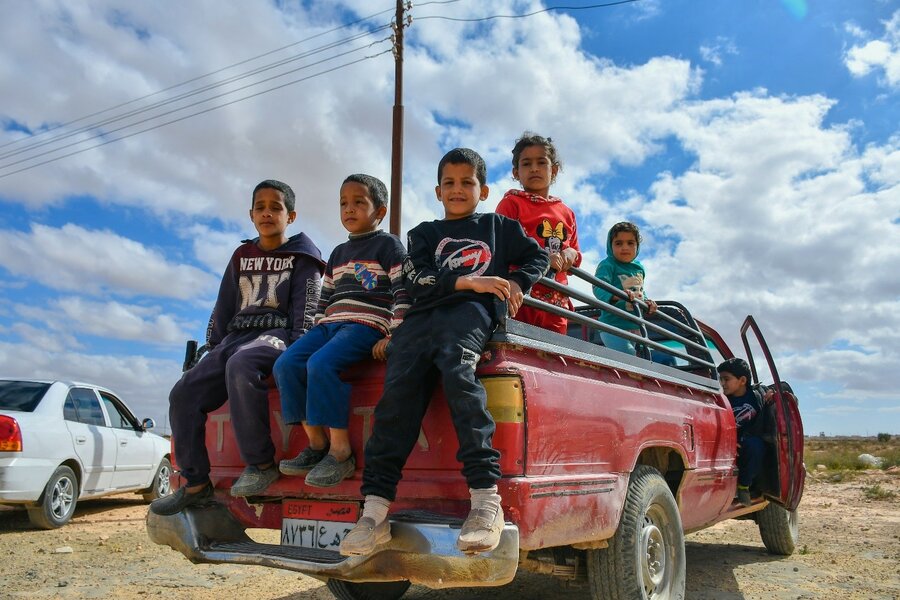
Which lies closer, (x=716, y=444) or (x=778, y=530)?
(x=716, y=444)

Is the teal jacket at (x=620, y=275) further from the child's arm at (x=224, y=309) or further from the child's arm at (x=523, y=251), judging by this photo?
the child's arm at (x=224, y=309)

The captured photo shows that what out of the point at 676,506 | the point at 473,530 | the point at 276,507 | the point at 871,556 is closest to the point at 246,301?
the point at 276,507

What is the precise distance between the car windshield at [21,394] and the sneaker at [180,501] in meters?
5.12

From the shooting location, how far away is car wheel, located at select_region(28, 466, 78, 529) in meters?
7.19

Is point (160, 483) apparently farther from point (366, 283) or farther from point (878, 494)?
point (878, 494)

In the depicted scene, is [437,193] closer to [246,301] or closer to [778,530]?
[246,301]

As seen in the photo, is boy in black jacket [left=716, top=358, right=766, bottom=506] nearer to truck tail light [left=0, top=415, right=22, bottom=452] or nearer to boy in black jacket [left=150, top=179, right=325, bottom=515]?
boy in black jacket [left=150, top=179, right=325, bottom=515]

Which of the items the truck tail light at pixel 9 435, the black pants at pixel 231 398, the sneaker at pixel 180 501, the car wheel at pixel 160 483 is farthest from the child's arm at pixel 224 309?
the car wheel at pixel 160 483

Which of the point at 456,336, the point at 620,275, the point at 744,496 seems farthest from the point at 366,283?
the point at 744,496

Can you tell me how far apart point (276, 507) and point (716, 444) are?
2770mm

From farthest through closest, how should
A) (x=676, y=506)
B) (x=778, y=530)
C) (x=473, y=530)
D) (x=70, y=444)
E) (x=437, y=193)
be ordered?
(x=70, y=444) → (x=778, y=530) → (x=676, y=506) → (x=437, y=193) → (x=473, y=530)

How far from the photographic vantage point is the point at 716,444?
445 cm

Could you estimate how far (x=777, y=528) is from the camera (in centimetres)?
590

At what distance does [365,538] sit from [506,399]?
2.23 ft
